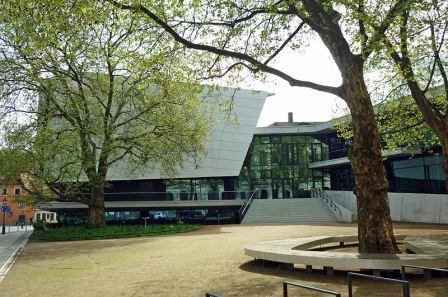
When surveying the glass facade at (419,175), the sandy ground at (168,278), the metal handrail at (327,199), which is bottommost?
the sandy ground at (168,278)

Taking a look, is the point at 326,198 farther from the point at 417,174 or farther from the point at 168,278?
the point at 168,278

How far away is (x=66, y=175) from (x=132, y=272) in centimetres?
1573

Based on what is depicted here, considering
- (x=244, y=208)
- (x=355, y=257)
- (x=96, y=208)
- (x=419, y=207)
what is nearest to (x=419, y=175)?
(x=419, y=207)

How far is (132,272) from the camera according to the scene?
1194 centimetres

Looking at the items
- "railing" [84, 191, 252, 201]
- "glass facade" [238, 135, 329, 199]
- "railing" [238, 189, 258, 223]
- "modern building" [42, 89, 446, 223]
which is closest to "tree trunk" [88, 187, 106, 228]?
"modern building" [42, 89, 446, 223]

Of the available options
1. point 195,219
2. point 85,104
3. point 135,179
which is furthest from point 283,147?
point 85,104

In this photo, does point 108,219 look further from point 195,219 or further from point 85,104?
point 85,104

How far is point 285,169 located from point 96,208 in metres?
24.5

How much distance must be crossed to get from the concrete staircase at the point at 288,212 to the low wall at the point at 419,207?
4.77 metres

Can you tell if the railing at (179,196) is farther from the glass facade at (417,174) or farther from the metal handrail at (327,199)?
the glass facade at (417,174)

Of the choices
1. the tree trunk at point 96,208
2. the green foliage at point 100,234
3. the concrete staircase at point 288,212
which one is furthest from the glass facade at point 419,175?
the tree trunk at point 96,208

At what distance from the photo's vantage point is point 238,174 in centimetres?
4550

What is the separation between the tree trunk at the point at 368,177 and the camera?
36.1ft

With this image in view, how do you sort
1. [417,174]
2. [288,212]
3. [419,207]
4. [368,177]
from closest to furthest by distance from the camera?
[368,177], [419,207], [417,174], [288,212]
